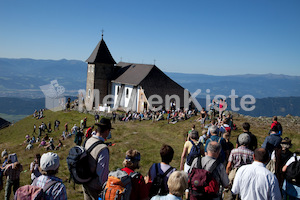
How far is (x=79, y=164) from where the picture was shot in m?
5.26

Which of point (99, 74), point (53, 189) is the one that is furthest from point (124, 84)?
point (53, 189)

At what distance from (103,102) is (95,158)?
Answer: 44.3 meters

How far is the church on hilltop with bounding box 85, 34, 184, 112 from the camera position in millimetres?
43781

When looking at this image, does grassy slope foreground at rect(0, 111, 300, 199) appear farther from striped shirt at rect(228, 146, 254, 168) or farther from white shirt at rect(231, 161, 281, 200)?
white shirt at rect(231, 161, 281, 200)

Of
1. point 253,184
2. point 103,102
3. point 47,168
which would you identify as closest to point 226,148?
point 253,184

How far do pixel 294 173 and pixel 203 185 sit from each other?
2.74 meters

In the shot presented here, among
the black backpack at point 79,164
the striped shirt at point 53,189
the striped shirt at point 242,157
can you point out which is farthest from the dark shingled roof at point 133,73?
the striped shirt at point 53,189

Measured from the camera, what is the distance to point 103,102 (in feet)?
161

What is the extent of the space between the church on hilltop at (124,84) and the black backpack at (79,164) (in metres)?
36.4

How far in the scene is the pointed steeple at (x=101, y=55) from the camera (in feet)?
155

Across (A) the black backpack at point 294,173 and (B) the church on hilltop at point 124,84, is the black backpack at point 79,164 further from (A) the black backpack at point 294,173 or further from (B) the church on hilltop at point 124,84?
(B) the church on hilltop at point 124,84

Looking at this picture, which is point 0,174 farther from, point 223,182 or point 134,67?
point 134,67

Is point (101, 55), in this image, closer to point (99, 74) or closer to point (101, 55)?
point (101, 55)

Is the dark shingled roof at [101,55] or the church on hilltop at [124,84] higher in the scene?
the dark shingled roof at [101,55]
